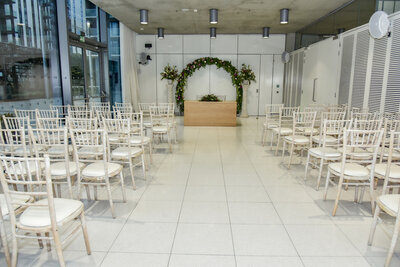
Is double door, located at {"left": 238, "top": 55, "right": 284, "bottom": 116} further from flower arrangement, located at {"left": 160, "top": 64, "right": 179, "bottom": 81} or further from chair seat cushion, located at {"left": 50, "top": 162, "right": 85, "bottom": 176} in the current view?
chair seat cushion, located at {"left": 50, "top": 162, "right": 85, "bottom": 176}

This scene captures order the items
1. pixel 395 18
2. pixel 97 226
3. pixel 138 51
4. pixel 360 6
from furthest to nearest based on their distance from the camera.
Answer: pixel 138 51 → pixel 360 6 → pixel 395 18 → pixel 97 226

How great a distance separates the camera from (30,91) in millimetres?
5992

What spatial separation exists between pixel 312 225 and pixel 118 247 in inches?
79.6

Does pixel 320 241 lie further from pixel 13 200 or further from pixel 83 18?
pixel 83 18

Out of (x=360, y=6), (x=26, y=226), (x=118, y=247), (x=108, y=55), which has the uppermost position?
(x=360, y=6)

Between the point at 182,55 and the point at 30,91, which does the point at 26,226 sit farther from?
the point at 182,55

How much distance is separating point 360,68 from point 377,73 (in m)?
0.68

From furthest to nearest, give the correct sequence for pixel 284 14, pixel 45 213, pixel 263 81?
pixel 263 81 < pixel 284 14 < pixel 45 213

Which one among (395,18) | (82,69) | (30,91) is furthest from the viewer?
(82,69)

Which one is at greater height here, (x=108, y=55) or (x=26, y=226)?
(x=108, y=55)

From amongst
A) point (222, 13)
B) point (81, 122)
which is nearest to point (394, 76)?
point (222, 13)

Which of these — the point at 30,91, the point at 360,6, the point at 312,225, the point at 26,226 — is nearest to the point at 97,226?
the point at 26,226

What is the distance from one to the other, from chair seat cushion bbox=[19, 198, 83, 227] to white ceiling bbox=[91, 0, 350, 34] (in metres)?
6.22

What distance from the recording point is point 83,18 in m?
8.01
